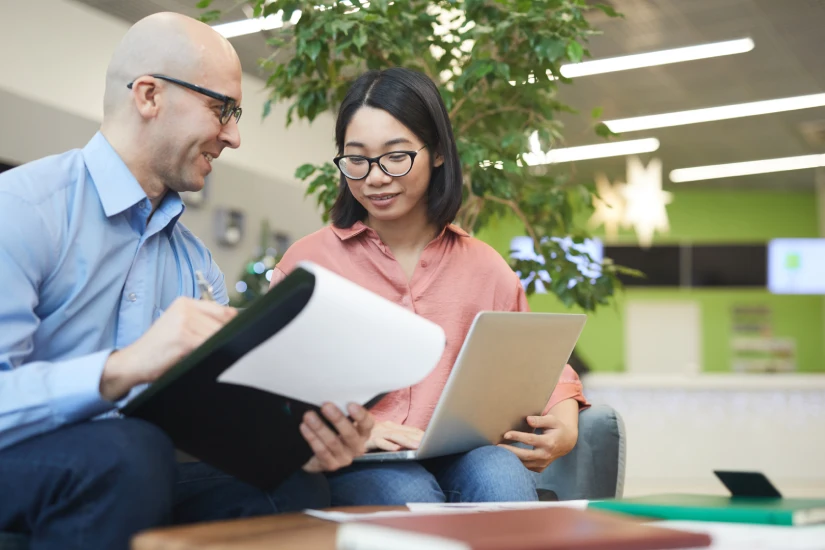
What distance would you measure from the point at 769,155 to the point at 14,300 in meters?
9.64

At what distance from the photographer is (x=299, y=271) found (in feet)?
2.80

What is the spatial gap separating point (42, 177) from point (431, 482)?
0.82 m

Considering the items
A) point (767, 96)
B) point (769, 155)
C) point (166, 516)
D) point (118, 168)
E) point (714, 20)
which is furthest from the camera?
point (769, 155)

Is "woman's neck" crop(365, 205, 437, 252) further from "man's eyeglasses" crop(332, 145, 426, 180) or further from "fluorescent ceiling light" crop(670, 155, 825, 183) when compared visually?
"fluorescent ceiling light" crop(670, 155, 825, 183)

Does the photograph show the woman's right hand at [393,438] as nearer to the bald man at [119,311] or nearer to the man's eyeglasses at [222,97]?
the bald man at [119,311]

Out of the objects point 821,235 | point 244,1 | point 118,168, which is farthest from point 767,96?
point 118,168

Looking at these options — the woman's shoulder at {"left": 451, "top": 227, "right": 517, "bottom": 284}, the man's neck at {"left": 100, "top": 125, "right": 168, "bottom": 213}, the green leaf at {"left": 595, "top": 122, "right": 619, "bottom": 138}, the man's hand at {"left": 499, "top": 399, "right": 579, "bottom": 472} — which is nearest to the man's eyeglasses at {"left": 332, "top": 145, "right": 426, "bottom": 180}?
the woman's shoulder at {"left": 451, "top": 227, "right": 517, "bottom": 284}

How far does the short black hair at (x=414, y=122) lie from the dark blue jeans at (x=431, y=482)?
0.61 m

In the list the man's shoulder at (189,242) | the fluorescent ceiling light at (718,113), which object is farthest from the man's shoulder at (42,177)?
the fluorescent ceiling light at (718,113)

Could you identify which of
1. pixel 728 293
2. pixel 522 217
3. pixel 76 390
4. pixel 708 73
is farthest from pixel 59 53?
pixel 728 293

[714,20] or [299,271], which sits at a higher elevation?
[714,20]

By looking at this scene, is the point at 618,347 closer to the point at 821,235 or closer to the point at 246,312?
the point at 821,235

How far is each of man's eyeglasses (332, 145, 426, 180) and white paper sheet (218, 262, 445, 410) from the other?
806 millimetres

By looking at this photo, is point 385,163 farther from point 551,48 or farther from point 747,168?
point 747,168
